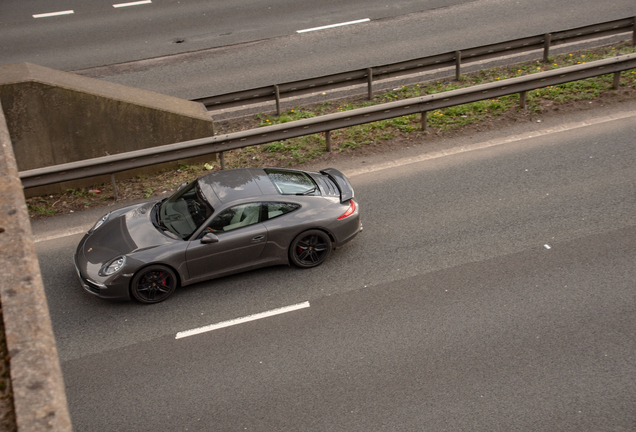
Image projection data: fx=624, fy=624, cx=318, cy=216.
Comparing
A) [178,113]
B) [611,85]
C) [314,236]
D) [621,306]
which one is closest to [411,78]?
[611,85]

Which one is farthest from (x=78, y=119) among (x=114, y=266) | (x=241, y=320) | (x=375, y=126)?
(x=375, y=126)

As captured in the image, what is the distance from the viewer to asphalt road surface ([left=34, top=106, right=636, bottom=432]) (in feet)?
→ 21.5

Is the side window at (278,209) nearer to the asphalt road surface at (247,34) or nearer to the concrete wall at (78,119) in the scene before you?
the concrete wall at (78,119)

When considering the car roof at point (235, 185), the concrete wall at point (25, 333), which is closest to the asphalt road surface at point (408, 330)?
the car roof at point (235, 185)

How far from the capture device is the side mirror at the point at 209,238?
27.0ft

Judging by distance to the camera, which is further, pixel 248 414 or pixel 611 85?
pixel 611 85

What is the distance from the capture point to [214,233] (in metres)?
8.40

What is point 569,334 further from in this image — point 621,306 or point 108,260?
point 108,260

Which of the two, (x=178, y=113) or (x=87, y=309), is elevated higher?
(x=178, y=113)

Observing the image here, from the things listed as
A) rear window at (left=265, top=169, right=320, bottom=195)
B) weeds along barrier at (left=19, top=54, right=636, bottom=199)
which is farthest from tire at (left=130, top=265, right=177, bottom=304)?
weeds along barrier at (left=19, top=54, right=636, bottom=199)

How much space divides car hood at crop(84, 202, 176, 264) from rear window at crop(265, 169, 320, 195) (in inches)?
68.8

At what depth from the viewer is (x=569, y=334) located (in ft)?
24.2

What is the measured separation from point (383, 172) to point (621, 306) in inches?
189

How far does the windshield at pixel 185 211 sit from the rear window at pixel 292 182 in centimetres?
110
